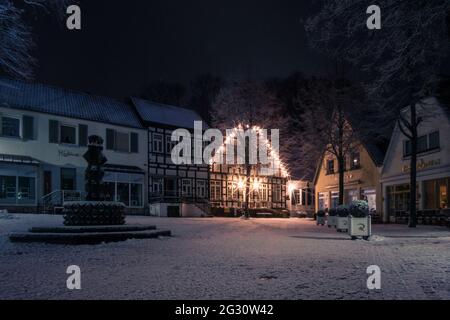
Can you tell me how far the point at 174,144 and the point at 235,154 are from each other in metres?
5.17

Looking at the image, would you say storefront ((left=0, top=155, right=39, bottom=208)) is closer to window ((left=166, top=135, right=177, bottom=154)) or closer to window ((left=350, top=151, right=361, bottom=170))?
window ((left=166, top=135, right=177, bottom=154))

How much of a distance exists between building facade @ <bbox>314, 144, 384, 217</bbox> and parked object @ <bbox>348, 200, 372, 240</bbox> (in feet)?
60.5

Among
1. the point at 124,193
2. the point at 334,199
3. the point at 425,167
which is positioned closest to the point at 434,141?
the point at 425,167

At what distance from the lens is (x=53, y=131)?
Result: 32031 mm

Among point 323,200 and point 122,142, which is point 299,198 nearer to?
point 323,200

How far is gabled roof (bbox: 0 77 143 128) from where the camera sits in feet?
101

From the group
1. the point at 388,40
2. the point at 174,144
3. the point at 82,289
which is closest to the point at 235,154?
the point at 174,144

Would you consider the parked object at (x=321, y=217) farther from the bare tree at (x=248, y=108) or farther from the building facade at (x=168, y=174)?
the building facade at (x=168, y=174)

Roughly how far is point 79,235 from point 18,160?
1817 centimetres

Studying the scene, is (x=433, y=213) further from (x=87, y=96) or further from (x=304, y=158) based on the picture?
(x=87, y=96)

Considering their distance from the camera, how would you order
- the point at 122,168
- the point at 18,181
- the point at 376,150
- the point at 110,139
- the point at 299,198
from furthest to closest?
the point at 299,198 → the point at 376,150 → the point at 122,168 → the point at 110,139 → the point at 18,181

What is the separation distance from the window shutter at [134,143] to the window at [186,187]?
5701 mm

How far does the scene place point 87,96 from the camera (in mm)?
36750
